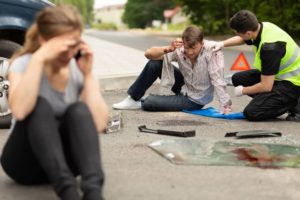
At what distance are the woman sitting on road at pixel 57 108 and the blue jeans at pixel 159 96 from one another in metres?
3.25

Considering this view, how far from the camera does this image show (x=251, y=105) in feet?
20.4


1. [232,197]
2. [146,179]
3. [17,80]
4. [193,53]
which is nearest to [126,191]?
[146,179]

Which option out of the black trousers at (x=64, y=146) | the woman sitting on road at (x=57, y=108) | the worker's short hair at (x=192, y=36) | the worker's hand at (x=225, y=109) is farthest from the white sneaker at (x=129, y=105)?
the black trousers at (x=64, y=146)

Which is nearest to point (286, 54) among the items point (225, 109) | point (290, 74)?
point (290, 74)

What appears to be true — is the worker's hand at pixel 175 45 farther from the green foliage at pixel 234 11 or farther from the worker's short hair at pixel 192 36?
the green foliage at pixel 234 11

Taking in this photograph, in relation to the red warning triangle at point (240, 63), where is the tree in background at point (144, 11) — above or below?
below

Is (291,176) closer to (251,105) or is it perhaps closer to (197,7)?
(251,105)

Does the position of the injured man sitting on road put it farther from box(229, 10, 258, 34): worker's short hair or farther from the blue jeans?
box(229, 10, 258, 34): worker's short hair

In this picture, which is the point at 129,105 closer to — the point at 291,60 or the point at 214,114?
the point at 214,114

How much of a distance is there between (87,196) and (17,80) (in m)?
0.79

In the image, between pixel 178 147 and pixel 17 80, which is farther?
pixel 178 147

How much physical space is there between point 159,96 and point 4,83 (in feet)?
6.02

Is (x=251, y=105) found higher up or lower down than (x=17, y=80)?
lower down

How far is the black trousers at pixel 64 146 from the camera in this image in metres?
2.95
